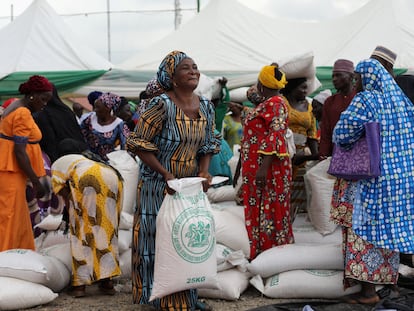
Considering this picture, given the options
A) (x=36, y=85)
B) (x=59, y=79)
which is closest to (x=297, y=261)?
(x=36, y=85)

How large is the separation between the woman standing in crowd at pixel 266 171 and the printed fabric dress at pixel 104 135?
141cm

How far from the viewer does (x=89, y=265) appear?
188 inches

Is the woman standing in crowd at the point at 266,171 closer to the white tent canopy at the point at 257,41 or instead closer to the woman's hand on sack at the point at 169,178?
the woman's hand on sack at the point at 169,178

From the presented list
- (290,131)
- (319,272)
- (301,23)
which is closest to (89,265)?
(319,272)

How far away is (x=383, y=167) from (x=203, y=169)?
1.16 metres

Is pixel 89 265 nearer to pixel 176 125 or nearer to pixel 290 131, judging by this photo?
pixel 176 125

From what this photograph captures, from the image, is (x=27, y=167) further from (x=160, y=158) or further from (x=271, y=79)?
(x=271, y=79)

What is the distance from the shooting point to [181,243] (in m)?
3.96

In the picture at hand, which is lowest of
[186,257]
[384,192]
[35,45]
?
[186,257]

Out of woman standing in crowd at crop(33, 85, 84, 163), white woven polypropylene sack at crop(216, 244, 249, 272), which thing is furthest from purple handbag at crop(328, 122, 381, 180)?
woman standing in crowd at crop(33, 85, 84, 163)

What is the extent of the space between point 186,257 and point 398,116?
1.65 m

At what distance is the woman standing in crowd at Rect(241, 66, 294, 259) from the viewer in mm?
5223

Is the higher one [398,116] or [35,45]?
[35,45]

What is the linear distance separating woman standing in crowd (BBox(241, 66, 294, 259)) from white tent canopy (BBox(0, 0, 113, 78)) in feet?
28.8
